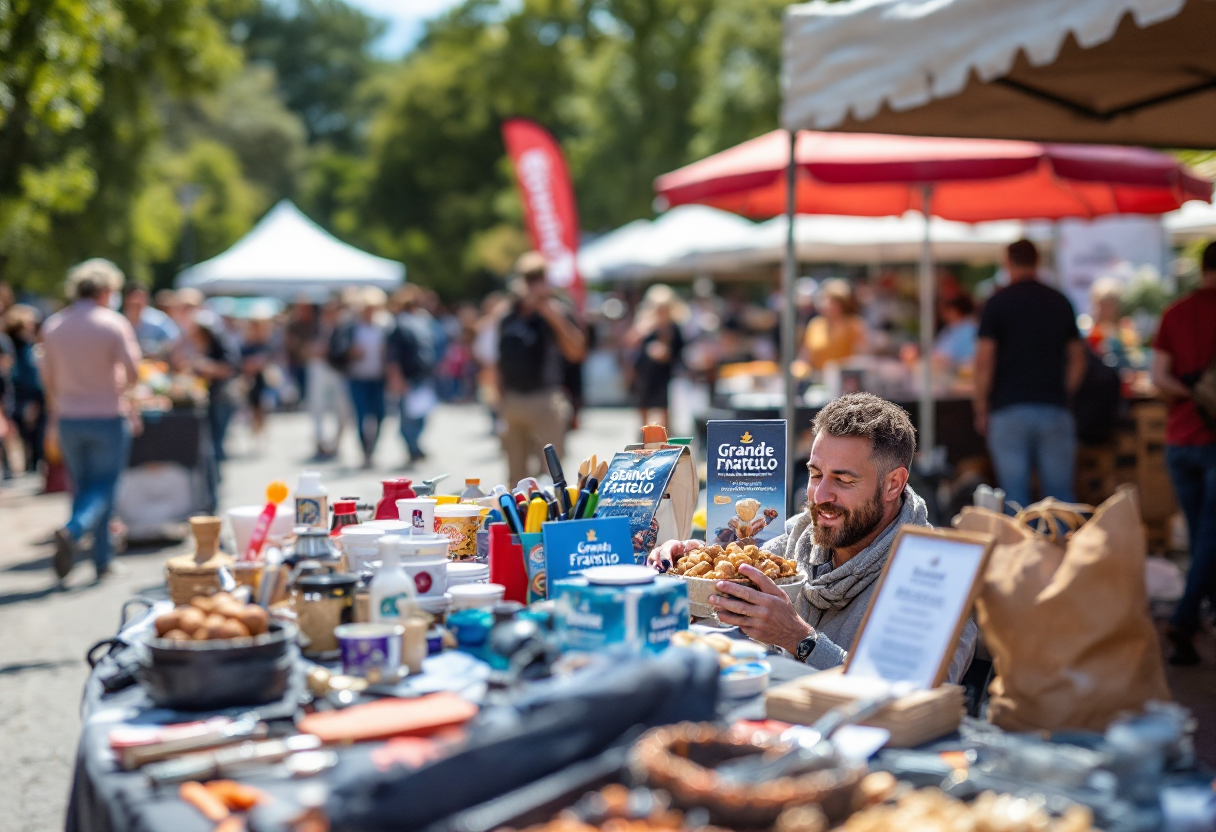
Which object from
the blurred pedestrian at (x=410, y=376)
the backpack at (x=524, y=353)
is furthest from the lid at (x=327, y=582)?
the blurred pedestrian at (x=410, y=376)

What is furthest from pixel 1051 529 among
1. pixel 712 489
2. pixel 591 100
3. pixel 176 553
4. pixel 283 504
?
pixel 591 100

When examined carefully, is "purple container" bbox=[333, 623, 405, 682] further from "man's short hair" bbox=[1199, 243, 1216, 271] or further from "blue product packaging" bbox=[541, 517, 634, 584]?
"man's short hair" bbox=[1199, 243, 1216, 271]

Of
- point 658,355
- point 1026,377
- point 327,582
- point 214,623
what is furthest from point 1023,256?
point 658,355

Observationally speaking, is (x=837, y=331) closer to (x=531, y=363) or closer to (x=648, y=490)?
(x=531, y=363)

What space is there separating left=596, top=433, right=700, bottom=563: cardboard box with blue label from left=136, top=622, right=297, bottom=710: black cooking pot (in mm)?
1109

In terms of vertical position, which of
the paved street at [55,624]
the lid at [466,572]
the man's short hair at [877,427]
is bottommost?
the paved street at [55,624]

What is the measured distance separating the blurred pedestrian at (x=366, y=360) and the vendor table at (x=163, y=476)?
4404 mm

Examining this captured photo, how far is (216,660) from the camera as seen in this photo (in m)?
2.21

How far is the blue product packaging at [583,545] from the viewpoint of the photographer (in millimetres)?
2818

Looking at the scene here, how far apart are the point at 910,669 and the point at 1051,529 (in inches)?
14.8

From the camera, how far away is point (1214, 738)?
4523mm

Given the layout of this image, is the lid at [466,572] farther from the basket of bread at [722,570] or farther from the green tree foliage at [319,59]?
the green tree foliage at [319,59]

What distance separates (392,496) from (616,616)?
1.43 m

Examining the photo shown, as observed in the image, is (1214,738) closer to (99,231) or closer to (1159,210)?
(1159,210)
